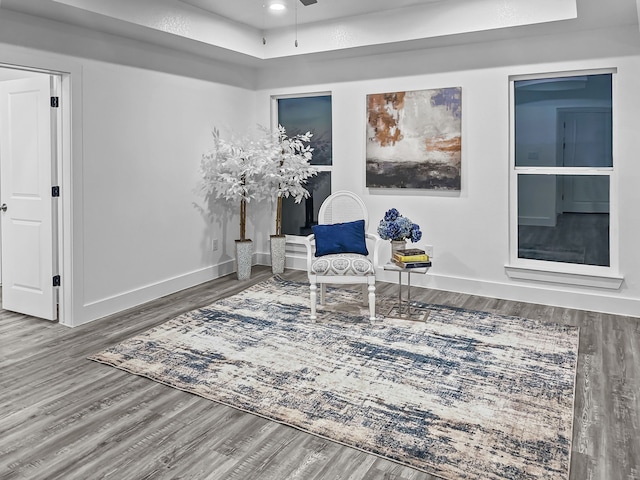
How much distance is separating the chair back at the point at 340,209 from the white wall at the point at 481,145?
0.72 m

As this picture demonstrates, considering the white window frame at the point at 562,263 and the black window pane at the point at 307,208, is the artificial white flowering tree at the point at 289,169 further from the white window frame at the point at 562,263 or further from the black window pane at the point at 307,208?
the white window frame at the point at 562,263

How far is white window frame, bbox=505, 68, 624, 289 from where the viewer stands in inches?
175

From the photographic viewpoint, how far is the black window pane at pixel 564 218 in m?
4.59

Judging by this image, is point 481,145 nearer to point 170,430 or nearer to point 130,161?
point 130,161

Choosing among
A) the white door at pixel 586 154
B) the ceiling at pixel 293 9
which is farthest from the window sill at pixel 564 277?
the ceiling at pixel 293 9

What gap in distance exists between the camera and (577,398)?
2953mm

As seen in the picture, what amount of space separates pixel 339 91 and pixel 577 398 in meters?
3.97

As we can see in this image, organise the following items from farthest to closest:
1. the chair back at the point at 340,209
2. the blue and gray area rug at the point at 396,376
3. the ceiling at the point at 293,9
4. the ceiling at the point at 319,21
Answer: the chair back at the point at 340,209 < the ceiling at the point at 293,9 < the ceiling at the point at 319,21 < the blue and gray area rug at the point at 396,376

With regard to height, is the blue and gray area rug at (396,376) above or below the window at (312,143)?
below

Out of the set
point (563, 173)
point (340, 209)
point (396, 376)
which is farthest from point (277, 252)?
point (563, 173)

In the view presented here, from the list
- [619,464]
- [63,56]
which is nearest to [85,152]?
[63,56]

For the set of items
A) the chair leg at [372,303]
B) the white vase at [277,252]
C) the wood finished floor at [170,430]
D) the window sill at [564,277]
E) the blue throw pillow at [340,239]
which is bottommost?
the wood finished floor at [170,430]

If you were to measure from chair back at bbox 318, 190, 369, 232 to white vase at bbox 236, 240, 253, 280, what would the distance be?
1139 millimetres

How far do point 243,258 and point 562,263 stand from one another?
325 centimetres
